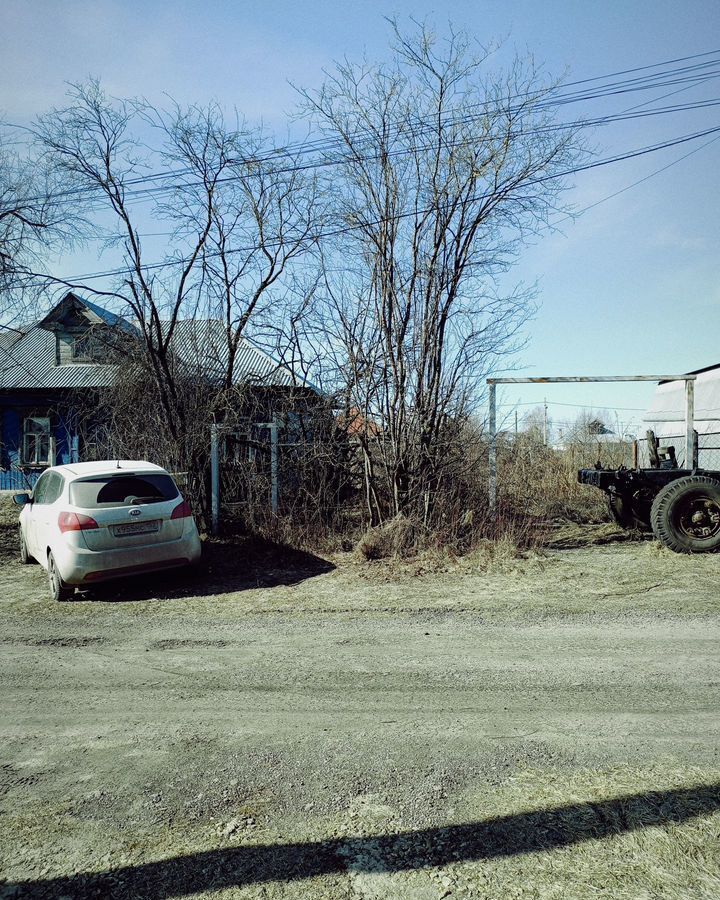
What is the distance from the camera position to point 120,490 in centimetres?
773

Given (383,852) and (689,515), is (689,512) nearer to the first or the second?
(689,515)

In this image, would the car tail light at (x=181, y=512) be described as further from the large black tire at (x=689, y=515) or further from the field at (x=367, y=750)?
the large black tire at (x=689, y=515)

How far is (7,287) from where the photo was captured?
494 inches

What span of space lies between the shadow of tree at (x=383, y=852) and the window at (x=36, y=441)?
73.6 ft

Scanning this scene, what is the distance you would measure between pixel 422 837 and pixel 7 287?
13268mm

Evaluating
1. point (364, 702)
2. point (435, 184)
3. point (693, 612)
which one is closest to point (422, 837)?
point (364, 702)

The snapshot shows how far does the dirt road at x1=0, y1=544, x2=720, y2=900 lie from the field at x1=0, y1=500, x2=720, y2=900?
0.04 feet

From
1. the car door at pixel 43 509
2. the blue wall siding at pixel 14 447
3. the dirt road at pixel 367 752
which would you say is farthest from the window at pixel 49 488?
the blue wall siding at pixel 14 447

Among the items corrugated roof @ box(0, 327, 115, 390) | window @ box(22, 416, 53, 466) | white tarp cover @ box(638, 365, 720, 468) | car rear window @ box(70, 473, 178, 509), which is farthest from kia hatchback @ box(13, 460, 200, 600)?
window @ box(22, 416, 53, 466)

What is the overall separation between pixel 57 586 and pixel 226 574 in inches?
85.3

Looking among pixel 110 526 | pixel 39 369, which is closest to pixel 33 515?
pixel 110 526

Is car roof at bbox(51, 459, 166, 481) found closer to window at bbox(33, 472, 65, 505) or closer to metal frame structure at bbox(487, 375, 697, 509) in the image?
window at bbox(33, 472, 65, 505)

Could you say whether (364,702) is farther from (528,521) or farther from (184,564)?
(528,521)

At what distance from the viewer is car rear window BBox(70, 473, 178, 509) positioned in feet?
24.6
